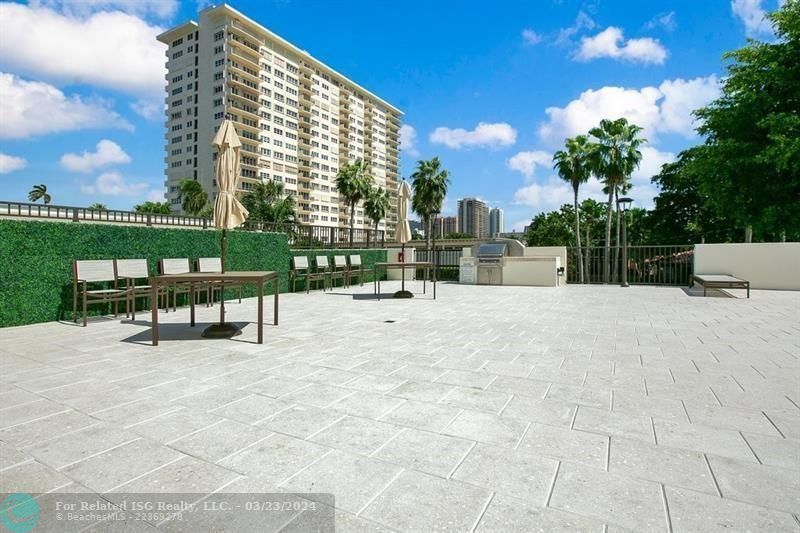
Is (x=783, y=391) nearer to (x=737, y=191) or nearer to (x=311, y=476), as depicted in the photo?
(x=311, y=476)

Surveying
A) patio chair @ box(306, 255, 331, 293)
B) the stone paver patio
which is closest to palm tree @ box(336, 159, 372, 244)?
patio chair @ box(306, 255, 331, 293)

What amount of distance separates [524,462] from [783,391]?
2878 millimetres

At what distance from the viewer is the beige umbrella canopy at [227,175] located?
608 centimetres

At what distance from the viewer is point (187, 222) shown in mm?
14711

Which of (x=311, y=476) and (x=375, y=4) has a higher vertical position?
(x=375, y=4)

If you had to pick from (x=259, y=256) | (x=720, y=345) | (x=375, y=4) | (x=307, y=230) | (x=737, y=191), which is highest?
(x=375, y=4)

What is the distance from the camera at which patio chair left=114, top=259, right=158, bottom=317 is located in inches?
279

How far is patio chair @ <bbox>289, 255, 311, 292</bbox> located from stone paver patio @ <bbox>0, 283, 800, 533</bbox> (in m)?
6.76

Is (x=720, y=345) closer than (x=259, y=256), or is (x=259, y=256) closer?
(x=720, y=345)

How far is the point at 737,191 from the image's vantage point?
17.9 meters

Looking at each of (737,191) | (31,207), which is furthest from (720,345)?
(737,191)

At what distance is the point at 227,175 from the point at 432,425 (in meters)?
5.15

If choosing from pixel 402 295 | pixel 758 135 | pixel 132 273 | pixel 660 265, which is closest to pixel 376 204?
pixel 660 265

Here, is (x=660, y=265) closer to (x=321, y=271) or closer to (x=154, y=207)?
(x=321, y=271)
